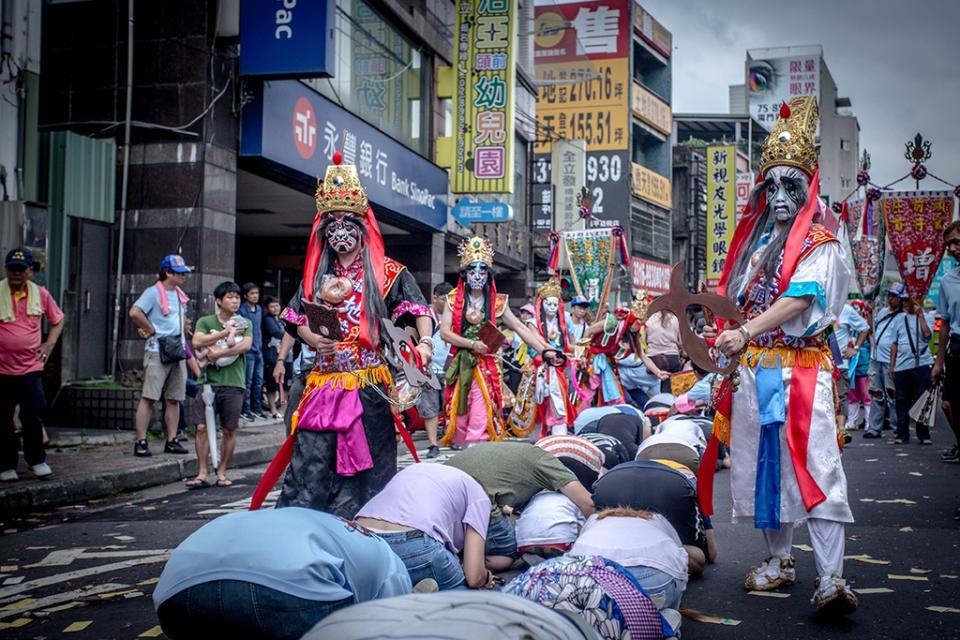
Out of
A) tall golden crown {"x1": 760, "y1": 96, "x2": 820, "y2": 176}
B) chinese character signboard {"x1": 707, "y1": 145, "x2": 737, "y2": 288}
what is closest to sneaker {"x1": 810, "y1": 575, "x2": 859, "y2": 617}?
tall golden crown {"x1": 760, "y1": 96, "x2": 820, "y2": 176}

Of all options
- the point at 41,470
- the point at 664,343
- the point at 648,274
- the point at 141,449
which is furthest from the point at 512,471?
the point at 648,274

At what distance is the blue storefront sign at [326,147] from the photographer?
44.7 ft

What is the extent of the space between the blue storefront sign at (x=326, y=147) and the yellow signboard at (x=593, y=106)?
2090 centimetres

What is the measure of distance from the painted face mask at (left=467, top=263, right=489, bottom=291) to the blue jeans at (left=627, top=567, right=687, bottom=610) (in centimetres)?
504

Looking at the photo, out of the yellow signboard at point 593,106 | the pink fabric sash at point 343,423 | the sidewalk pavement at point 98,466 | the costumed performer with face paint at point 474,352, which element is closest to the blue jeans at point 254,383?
the sidewalk pavement at point 98,466

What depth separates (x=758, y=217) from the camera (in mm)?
5027

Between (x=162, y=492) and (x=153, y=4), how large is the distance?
747 cm

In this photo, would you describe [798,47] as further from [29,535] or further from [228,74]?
[29,535]

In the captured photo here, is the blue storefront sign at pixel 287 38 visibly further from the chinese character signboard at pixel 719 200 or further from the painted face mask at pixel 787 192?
the chinese character signboard at pixel 719 200

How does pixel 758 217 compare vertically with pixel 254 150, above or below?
below

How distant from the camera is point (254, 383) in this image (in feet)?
46.8

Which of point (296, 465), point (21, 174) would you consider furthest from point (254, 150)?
point (296, 465)

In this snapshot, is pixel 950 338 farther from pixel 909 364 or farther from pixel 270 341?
pixel 270 341

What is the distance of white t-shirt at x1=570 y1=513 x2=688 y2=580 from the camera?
4074 mm
